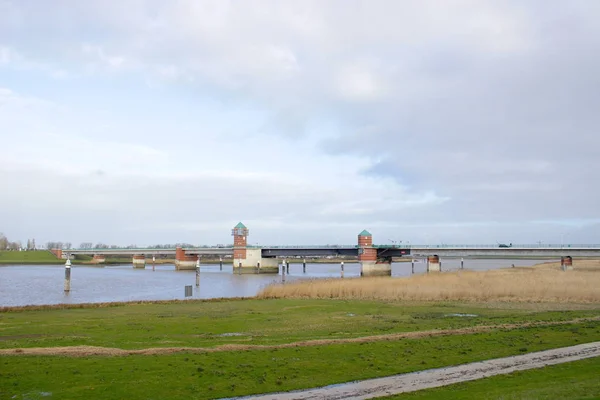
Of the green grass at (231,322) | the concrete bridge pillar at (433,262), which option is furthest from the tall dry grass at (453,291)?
the concrete bridge pillar at (433,262)

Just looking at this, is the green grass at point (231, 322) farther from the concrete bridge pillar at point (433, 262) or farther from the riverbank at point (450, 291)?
the concrete bridge pillar at point (433, 262)

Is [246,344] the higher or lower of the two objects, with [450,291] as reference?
higher

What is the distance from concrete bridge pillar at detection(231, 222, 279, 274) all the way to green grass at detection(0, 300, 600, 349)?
11464 centimetres

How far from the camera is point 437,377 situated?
18469 millimetres

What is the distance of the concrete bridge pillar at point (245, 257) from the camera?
163m

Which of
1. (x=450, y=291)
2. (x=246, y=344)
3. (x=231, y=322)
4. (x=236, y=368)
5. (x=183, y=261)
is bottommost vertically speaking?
(x=183, y=261)

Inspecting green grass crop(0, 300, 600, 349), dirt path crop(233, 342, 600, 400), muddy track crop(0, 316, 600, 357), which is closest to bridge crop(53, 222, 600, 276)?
green grass crop(0, 300, 600, 349)

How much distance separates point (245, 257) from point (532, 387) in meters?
151

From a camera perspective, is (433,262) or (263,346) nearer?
(263,346)

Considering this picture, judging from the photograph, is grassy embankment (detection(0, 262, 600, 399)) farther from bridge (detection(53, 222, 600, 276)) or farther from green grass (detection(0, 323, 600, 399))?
bridge (detection(53, 222, 600, 276))

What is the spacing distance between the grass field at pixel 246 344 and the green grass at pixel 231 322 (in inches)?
2.9

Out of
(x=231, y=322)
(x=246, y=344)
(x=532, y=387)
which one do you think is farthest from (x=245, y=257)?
(x=532, y=387)

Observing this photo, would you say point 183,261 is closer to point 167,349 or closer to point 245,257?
point 245,257

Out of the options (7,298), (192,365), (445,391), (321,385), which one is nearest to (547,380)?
(445,391)
